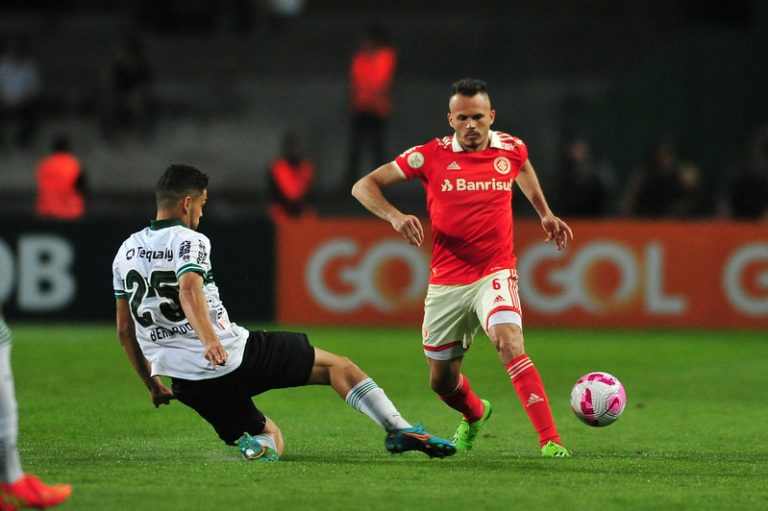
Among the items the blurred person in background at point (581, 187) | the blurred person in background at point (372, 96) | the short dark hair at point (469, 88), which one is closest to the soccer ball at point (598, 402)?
the short dark hair at point (469, 88)

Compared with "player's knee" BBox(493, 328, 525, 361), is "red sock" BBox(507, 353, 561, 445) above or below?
below

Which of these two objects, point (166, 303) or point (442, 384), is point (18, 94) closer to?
point (442, 384)

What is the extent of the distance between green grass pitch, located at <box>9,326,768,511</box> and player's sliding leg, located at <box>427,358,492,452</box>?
6.6 inches

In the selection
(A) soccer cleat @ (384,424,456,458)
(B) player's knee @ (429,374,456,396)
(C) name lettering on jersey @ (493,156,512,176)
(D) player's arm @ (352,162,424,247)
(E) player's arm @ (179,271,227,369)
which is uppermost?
(C) name lettering on jersey @ (493,156,512,176)

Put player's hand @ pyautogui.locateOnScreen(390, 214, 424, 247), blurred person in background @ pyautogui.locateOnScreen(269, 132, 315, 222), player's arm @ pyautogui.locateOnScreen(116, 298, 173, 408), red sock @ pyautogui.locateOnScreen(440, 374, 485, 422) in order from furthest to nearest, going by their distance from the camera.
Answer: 1. blurred person in background @ pyautogui.locateOnScreen(269, 132, 315, 222)
2. red sock @ pyautogui.locateOnScreen(440, 374, 485, 422)
3. player's hand @ pyautogui.locateOnScreen(390, 214, 424, 247)
4. player's arm @ pyautogui.locateOnScreen(116, 298, 173, 408)

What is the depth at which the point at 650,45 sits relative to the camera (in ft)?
78.2

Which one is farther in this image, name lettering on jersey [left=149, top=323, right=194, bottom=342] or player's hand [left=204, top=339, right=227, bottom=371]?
name lettering on jersey [left=149, top=323, right=194, bottom=342]

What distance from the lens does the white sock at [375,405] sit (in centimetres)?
725

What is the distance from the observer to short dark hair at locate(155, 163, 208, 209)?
718 cm

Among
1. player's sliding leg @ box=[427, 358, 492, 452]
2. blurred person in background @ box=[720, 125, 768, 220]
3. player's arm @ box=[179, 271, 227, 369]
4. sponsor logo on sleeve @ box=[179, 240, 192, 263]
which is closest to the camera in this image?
player's arm @ box=[179, 271, 227, 369]

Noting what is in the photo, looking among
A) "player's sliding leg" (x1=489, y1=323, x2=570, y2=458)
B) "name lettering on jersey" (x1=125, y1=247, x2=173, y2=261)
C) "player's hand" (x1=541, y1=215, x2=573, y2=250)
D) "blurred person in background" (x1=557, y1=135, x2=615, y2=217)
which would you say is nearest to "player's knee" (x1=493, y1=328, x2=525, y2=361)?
"player's sliding leg" (x1=489, y1=323, x2=570, y2=458)

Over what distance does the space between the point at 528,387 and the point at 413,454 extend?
76 centimetres

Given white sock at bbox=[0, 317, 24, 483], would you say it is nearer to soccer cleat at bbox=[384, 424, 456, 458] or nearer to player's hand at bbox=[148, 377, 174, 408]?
player's hand at bbox=[148, 377, 174, 408]

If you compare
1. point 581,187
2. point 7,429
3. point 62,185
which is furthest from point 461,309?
point 62,185
